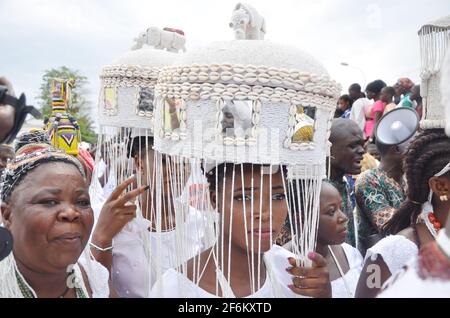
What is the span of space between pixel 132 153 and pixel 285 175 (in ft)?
3.42

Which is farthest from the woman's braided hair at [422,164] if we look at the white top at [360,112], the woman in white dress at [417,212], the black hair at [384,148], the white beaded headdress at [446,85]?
the white top at [360,112]

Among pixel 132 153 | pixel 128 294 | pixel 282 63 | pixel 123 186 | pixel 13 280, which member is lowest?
pixel 128 294

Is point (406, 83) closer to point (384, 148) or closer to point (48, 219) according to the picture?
point (384, 148)

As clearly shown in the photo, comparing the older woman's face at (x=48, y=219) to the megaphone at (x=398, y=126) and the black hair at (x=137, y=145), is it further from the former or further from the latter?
the megaphone at (x=398, y=126)

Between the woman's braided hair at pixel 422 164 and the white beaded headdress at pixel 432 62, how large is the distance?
0.22ft

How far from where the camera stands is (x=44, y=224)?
1.39 metres

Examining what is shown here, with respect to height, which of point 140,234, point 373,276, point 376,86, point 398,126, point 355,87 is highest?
point 355,87

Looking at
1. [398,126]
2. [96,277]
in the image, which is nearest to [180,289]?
[96,277]

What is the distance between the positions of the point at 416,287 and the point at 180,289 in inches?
Answer: 34.3

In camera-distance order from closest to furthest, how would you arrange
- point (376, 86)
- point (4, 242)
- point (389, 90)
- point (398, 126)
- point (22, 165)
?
point (4, 242), point (22, 165), point (398, 126), point (389, 90), point (376, 86)

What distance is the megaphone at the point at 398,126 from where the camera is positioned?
8.50 feet

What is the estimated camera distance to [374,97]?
21.6 ft
